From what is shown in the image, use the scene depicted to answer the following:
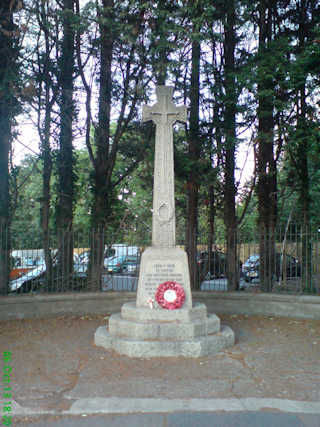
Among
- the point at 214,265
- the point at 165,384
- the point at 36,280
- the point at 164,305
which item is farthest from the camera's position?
the point at 36,280

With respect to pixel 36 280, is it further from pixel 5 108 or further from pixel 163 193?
pixel 163 193

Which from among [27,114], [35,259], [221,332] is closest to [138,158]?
[27,114]

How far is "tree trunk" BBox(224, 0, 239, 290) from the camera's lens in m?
9.48

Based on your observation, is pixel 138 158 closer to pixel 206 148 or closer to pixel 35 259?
pixel 206 148

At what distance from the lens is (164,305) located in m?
6.37

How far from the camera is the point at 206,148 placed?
11812 mm

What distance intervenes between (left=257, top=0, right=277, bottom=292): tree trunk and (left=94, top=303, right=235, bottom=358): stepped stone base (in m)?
3.23

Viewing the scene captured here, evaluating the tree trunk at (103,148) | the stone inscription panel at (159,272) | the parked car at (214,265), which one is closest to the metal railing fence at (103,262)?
the parked car at (214,265)

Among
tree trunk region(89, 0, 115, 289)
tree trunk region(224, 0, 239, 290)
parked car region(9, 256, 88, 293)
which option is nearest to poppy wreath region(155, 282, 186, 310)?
tree trunk region(224, 0, 239, 290)

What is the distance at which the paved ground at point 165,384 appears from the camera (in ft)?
12.6

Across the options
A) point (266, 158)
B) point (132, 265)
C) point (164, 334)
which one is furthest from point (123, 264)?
point (266, 158)

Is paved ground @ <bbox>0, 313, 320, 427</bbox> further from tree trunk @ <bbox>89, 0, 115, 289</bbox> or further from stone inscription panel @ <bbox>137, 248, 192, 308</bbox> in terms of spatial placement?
tree trunk @ <bbox>89, 0, 115, 289</bbox>

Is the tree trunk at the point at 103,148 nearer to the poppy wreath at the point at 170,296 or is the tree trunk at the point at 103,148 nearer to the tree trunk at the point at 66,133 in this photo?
the tree trunk at the point at 66,133

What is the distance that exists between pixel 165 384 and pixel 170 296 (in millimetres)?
1842
